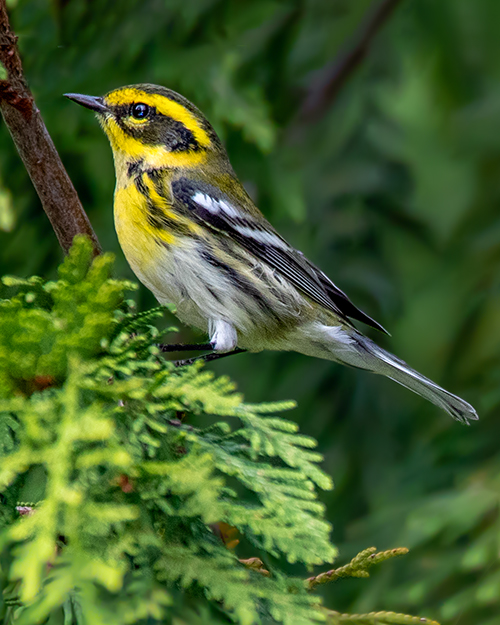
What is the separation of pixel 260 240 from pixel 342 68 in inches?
39.4

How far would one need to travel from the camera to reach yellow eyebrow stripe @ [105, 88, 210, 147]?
2.24 m

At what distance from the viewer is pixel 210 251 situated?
213 cm

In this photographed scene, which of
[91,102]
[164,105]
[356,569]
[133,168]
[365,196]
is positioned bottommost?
[356,569]

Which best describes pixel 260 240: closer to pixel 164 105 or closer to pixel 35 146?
pixel 164 105

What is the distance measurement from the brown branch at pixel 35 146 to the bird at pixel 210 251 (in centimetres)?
55

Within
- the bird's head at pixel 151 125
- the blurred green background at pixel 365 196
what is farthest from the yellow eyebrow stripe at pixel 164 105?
the blurred green background at pixel 365 196

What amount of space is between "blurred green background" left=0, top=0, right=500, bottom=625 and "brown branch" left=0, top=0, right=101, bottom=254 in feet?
2.79

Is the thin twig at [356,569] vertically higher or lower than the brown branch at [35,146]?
lower

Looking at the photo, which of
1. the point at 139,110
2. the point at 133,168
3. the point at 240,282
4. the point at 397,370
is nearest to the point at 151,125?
the point at 139,110

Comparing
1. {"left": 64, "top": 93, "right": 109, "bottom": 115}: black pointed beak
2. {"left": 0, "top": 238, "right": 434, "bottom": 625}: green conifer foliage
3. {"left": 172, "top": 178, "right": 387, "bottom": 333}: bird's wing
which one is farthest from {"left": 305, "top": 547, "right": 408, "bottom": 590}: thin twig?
{"left": 64, "top": 93, "right": 109, "bottom": 115}: black pointed beak

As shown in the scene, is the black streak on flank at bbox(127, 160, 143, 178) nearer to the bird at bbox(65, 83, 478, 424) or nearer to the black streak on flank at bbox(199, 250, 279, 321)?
the bird at bbox(65, 83, 478, 424)

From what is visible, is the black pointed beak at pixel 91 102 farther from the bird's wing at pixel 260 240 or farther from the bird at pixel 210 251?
the bird's wing at pixel 260 240

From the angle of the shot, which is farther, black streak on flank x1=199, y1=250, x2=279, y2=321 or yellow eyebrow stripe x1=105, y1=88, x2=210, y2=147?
yellow eyebrow stripe x1=105, y1=88, x2=210, y2=147

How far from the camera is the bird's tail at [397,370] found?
1.98m
